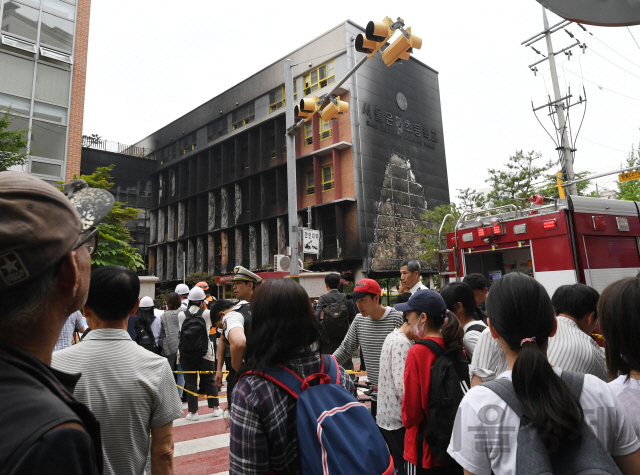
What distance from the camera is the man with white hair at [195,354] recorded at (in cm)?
723

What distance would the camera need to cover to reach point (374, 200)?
28266 mm

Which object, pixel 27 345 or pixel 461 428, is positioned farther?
pixel 461 428

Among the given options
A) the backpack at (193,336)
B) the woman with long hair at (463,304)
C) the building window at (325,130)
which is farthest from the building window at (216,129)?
the woman with long hair at (463,304)

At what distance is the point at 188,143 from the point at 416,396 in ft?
138

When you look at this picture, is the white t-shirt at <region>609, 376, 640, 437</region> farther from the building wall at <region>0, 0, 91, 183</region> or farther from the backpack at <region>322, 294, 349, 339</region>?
the building wall at <region>0, 0, 91, 183</region>

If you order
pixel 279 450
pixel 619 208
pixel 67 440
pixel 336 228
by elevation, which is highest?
pixel 336 228

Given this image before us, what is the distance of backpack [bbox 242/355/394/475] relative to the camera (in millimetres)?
1710

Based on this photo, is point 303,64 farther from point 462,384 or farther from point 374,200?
point 462,384

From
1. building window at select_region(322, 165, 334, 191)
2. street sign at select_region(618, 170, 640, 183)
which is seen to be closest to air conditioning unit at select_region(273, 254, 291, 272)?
street sign at select_region(618, 170, 640, 183)

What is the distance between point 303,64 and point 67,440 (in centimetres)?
3258

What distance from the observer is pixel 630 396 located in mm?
1916

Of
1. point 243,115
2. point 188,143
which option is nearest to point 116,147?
point 188,143

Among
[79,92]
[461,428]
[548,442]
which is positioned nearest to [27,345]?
[461,428]

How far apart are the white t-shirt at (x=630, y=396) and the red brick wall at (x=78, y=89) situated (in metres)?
21.2
